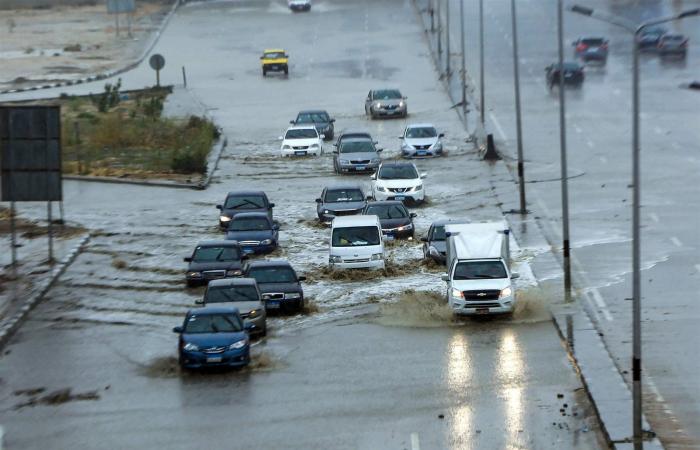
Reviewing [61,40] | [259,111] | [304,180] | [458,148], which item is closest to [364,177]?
[304,180]

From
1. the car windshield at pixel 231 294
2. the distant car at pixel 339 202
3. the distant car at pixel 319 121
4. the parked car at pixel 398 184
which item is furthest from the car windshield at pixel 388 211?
the distant car at pixel 319 121

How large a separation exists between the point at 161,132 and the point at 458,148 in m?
14.5

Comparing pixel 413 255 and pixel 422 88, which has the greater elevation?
pixel 422 88

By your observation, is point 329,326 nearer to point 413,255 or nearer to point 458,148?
point 413,255

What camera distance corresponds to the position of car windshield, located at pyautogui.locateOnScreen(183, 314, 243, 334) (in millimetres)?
33031

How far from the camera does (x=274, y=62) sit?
92.8 metres

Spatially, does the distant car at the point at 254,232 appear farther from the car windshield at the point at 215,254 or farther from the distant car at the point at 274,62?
the distant car at the point at 274,62

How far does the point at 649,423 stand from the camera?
1054 inches

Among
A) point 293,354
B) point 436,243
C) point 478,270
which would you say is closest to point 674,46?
point 436,243

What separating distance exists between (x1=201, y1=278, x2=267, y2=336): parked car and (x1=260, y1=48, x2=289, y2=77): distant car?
56447mm

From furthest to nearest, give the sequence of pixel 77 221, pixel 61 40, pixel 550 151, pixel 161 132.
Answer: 1. pixel 61 40
2. pixel 161 132
3. pixel 550 151
4. pixel 77 221

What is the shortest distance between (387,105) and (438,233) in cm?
3239

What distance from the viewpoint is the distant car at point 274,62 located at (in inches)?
3652

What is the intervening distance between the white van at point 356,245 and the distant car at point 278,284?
3.54 m
